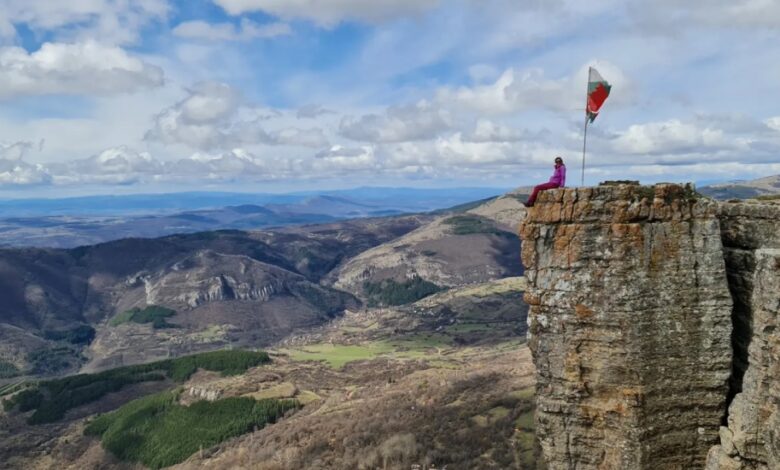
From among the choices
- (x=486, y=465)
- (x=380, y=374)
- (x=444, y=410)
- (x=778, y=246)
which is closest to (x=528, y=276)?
(x=778, y=246)

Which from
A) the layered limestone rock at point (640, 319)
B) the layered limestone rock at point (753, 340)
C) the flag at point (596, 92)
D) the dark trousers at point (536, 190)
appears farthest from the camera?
the flag at point (596, 92)

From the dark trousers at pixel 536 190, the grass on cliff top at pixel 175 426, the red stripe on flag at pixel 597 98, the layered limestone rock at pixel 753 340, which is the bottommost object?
the grass on cliff top at pixel 175 426

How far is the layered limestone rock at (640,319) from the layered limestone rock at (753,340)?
47.7 inches

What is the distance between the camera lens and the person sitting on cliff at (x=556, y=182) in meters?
24.2

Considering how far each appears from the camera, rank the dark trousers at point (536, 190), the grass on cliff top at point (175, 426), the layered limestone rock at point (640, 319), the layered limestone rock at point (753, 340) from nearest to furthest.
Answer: the layered limestone rock at point (753, 340), the layered limestone rock at point (640, 319), the dark trousers at point (536, 190), the grass on cliff top at point (175, 426)

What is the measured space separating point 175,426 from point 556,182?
539 ft

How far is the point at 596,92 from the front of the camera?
27609mm

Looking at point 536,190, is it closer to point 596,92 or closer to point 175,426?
point 596,92

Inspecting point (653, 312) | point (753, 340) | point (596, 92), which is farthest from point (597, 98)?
point (753, 340)

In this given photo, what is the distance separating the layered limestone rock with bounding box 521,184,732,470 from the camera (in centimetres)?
2164

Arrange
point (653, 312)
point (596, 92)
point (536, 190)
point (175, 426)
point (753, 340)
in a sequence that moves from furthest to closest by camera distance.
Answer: point (175, 426), point (596, 92), point (536, 190), point (653, 312), point (753, 340)

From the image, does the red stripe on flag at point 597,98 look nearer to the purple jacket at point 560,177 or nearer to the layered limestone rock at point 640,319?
the purple jacket at point 560,177

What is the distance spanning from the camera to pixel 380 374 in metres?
190

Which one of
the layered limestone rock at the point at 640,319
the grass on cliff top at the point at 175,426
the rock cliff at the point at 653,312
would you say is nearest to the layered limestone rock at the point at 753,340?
the rock cliff at the point at 653,312
